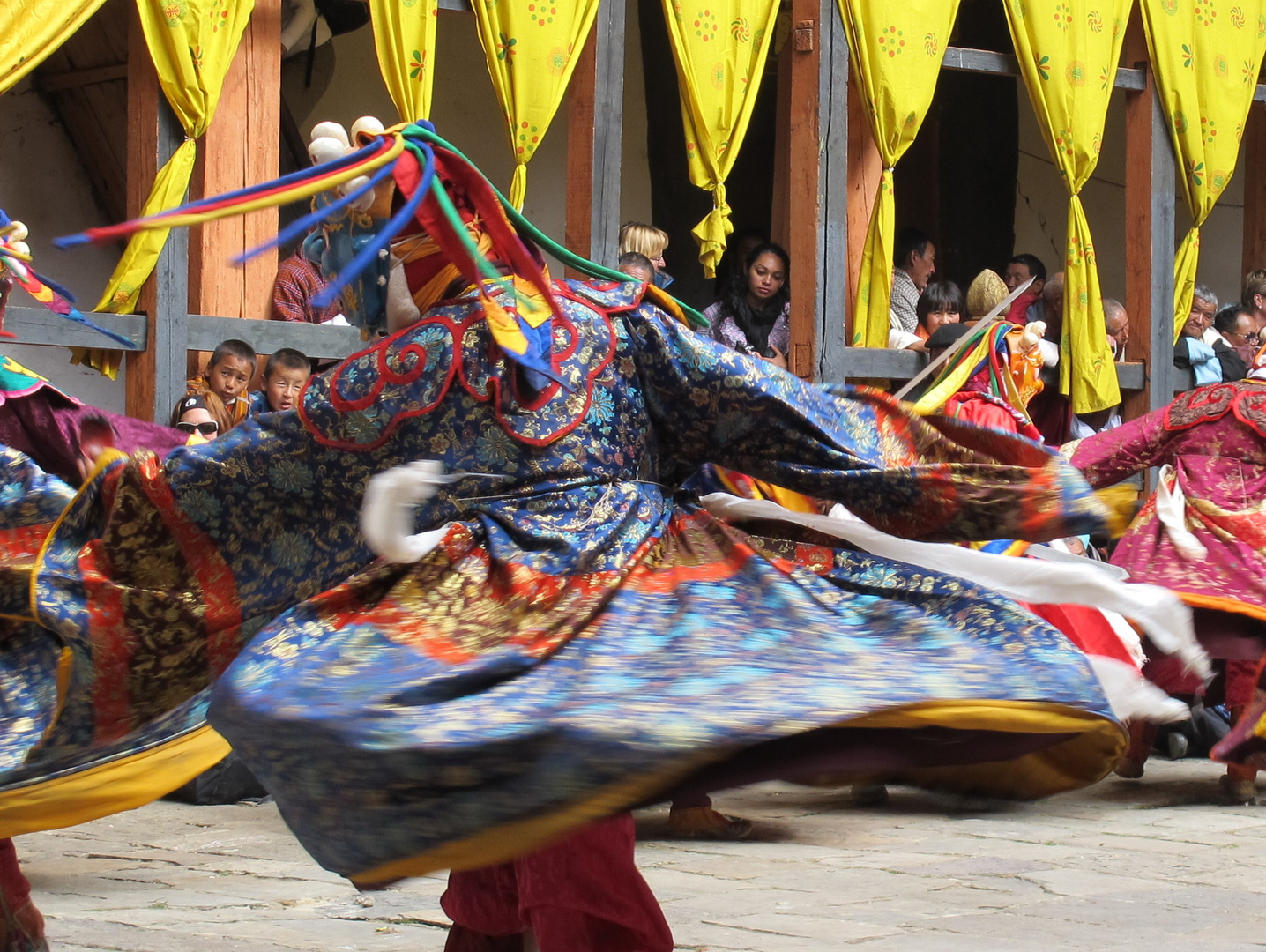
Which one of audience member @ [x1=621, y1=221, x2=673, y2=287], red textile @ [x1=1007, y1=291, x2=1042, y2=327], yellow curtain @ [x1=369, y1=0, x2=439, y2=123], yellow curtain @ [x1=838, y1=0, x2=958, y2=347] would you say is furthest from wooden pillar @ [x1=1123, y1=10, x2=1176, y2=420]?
yellow curtain @ [x1=369, y1=0, x2=439, y2=123]

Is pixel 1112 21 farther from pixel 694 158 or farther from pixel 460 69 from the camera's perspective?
pixel 460 69

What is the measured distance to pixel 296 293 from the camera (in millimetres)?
7047

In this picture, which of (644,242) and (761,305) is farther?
(761,305)

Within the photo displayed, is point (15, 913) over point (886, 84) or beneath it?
beneath

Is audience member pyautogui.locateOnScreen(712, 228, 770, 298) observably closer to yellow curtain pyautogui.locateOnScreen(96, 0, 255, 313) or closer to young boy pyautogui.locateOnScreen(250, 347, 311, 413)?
young boy pyautogui.locateOnScreen(250, 347, 311, 413)

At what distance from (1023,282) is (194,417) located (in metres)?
4.43

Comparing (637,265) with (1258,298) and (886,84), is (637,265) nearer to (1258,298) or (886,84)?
(886,84)

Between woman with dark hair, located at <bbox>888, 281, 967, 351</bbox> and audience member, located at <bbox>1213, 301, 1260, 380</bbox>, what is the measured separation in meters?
1.76

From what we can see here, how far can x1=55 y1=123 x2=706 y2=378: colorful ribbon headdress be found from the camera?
271 centimetres

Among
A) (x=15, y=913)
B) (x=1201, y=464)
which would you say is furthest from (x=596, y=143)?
(x=15, y=913)

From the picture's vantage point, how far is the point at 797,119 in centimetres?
818

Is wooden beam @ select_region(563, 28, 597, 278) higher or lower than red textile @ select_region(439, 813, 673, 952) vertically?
higher

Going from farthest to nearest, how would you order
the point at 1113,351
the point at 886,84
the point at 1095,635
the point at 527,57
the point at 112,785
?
the point at 1113,351 → the point at 886,84 → the point at 527,57 → the point at 1095,635 → the point at 112,785

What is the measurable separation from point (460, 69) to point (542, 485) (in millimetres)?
6757
